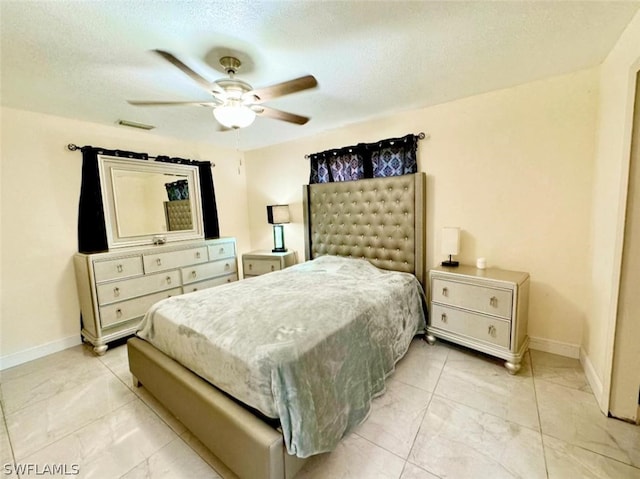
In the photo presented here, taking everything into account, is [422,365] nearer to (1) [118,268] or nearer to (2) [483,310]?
(2) [483,310]

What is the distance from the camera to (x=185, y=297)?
2.12 metres

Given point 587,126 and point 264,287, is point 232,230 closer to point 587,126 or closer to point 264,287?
point 264,287

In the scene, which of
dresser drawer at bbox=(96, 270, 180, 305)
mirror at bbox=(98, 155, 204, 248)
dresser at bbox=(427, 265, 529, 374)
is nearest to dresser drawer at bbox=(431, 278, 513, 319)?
dresser at bbox=(427, 265, 529, 374)

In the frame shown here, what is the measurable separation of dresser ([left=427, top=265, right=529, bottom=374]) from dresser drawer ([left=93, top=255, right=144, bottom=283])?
3161 millimetres

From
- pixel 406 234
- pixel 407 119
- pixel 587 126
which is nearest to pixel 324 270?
pixel 406 234

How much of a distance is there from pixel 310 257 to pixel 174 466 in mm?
2550

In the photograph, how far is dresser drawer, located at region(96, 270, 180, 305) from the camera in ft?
8.99

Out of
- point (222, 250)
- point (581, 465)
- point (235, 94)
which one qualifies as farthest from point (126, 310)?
point (581, 465)

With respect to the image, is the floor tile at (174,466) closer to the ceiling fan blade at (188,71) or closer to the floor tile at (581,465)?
the floor tile at (581,465)

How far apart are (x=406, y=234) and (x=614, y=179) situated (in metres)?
1.55

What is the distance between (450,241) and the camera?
8.54ft

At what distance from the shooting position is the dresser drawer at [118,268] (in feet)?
8.86

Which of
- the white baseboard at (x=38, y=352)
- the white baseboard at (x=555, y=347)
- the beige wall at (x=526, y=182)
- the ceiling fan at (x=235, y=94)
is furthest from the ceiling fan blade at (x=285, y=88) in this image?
the white baseboard at (x=38, y=352)

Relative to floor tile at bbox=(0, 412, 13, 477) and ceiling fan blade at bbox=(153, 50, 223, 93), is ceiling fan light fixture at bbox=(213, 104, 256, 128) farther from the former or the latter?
floor tile at bbox=(0, 412, 13, 477)
